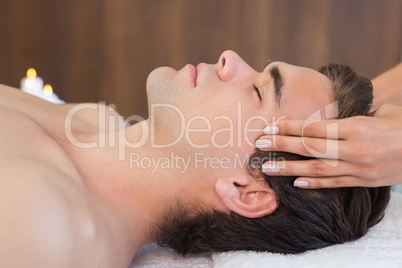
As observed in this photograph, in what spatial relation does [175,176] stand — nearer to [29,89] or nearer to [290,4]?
[29,89]

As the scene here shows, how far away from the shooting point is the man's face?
1465 mm

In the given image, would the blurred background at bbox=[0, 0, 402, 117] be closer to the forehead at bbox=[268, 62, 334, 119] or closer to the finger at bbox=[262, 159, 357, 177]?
the forehead at bbox=[268, 62, 334, 119]

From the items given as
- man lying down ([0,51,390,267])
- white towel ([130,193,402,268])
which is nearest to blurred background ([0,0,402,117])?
man lying down ([0,51,390,267])

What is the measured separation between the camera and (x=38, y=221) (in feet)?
3.42

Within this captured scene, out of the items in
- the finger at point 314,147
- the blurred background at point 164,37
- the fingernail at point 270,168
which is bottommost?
the fingernail at point 270,168

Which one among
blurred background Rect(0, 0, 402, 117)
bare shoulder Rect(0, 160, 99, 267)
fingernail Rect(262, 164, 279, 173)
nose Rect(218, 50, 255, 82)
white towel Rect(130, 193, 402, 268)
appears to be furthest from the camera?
blurred background Rect(0, 0, 402, 117)

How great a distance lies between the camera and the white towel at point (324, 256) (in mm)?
1293

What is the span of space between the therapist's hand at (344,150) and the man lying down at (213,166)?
2.1 inches

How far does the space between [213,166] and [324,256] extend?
1.27 feet

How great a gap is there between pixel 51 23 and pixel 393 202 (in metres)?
2.53

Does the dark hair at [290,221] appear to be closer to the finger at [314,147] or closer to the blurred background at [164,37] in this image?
the finger at [314,147]

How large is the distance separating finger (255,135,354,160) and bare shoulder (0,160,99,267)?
544 mm

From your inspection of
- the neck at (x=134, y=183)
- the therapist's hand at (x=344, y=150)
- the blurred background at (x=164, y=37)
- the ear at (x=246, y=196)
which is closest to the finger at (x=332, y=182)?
the therapist's hand at (x=344, y=150)

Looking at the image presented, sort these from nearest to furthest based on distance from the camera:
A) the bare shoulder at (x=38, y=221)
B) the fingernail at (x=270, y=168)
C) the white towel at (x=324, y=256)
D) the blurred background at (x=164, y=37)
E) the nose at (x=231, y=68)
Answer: the bare shoulder at (x=38, y=221)
the white towel at (x=324, y=256)
the fingernail at (x=270, y=168)
the nose at (x=231, y=68)
the blurred background at (x=164, y=37)
